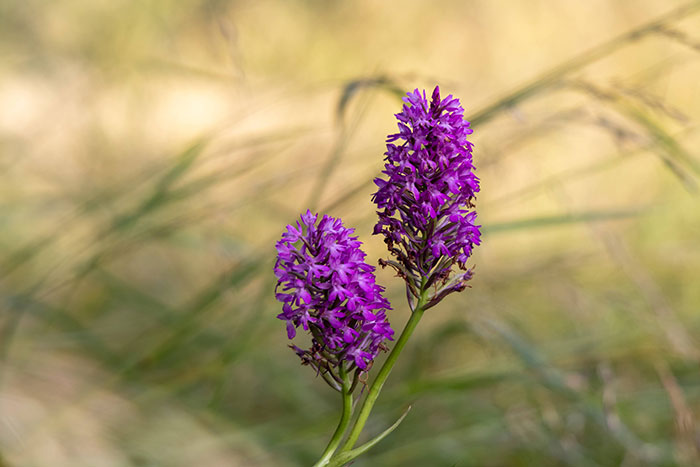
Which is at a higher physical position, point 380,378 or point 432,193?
point 432,193

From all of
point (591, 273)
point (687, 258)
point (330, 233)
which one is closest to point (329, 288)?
point (330, 233)

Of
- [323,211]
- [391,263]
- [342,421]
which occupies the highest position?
[323,211]

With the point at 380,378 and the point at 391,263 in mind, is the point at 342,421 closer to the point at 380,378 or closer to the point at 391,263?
the point at 380,378

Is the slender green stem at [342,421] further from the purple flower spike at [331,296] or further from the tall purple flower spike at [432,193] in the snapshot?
the tall purple flower spike at [432,193]

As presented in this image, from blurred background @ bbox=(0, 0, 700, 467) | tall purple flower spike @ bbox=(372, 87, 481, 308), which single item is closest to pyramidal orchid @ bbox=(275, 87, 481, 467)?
tall purple flower spike @ bbox=(372, 87, 481, 308)

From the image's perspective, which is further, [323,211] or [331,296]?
[323,211]

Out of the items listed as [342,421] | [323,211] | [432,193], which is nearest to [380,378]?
[342,421]
